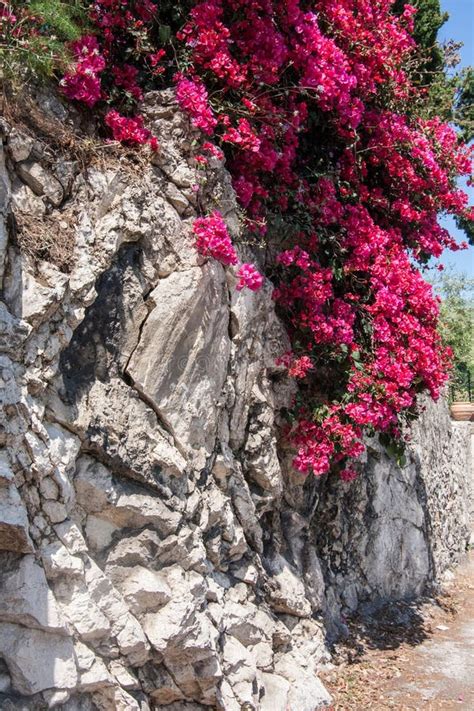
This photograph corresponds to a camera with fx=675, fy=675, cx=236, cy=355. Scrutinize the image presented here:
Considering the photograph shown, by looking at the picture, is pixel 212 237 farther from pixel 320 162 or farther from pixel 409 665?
pixel 409 665

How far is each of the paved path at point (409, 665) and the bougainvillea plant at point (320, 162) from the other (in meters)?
1.56

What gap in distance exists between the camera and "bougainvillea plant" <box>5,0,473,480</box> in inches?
176

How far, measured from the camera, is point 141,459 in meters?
3.83

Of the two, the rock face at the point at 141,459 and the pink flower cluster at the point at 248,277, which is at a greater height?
the pink flower cluster at the point at 248,277

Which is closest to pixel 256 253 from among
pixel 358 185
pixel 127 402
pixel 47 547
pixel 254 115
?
pixel 254 115

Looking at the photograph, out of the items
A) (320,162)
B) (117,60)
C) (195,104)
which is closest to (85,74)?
(117,60)

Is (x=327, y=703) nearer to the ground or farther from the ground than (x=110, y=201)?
nearer to the ground

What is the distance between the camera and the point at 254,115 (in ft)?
15.8

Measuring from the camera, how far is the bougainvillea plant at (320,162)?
4480 millimetres

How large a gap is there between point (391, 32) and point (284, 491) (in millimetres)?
4126

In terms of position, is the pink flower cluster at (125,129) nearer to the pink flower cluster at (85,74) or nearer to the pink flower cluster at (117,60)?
the pink flower cluster at (117,60)

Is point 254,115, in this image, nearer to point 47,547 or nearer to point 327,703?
point 47,547

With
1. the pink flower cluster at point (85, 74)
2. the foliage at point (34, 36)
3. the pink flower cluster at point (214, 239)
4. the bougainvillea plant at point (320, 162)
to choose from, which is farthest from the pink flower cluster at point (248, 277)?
the foliage at point (34, 36)

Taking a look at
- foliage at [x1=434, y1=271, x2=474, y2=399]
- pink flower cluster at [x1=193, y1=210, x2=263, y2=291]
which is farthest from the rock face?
foliage at [x1=434, y1=271, x2=474, y2=399]
